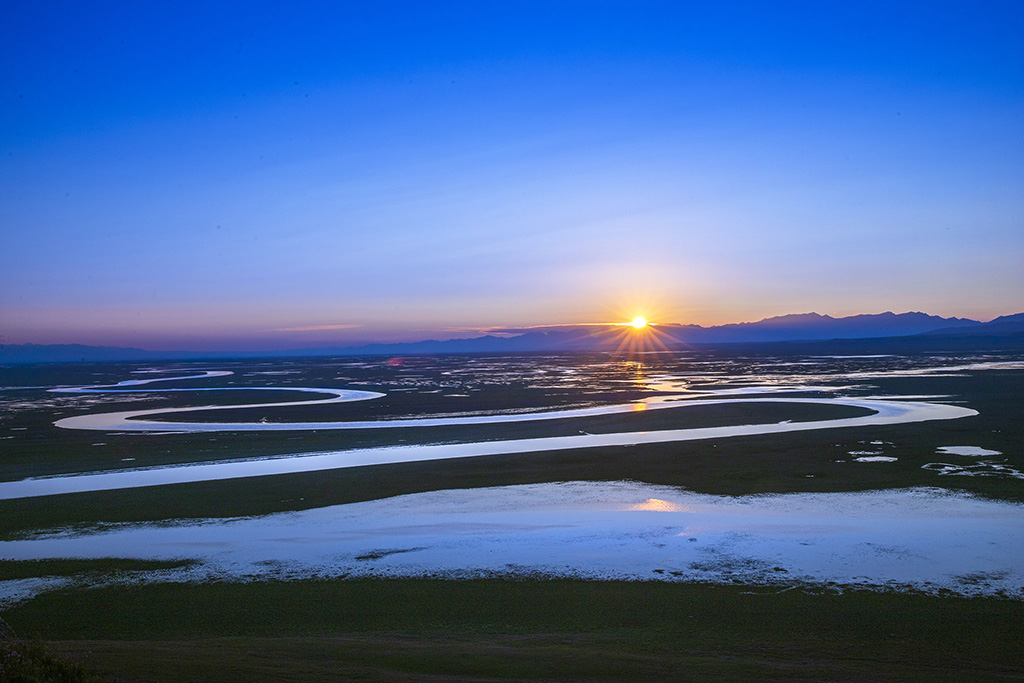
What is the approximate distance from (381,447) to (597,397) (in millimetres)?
23452

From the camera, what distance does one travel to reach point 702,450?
25406 mm

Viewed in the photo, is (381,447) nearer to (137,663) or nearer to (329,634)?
(329,634)

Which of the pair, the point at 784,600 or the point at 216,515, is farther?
the point at 216,515

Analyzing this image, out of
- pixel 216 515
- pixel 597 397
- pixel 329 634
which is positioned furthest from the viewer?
pixel 597 397

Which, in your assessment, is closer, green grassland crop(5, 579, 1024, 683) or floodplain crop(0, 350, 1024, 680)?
green grassland crop(5, 579, 1024, 683)

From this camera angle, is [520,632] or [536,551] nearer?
[520,632]

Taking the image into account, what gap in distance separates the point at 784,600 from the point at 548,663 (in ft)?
14.8

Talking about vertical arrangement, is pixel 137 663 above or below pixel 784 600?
above

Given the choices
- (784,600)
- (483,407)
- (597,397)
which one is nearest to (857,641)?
(784,600)

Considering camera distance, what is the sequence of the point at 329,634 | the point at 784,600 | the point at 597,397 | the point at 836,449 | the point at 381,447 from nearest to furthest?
1. the point at 329,634
2. the point at 784,600
3. the point at 836,449
4. the point at 381,447
5. the point at 597,397

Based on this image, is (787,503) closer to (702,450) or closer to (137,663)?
(702,450)

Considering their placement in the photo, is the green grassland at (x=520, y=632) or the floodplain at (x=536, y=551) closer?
the green grassland at (x=520, y=632)

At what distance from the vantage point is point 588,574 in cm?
1228

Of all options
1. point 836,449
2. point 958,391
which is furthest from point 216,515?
point 958,391
